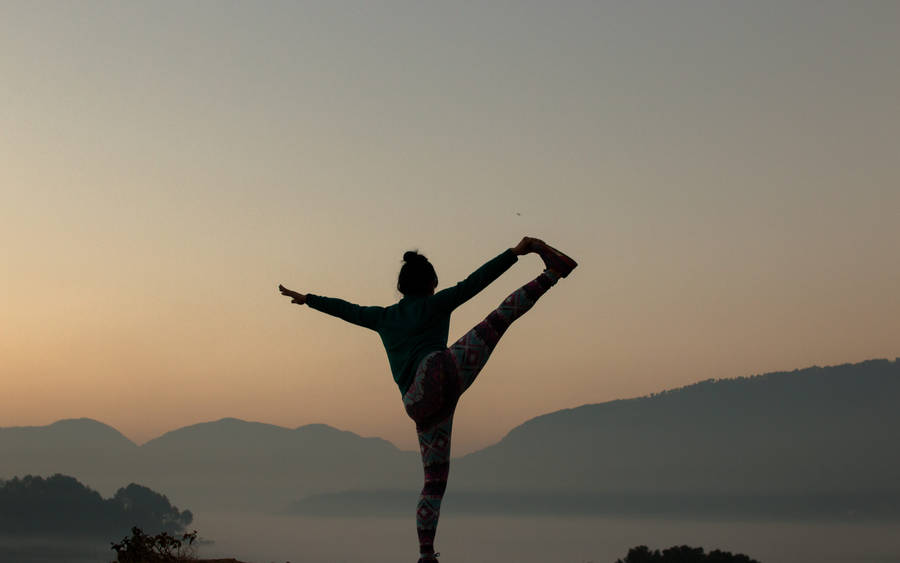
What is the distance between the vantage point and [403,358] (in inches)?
299

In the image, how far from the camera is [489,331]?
7289 millimetres

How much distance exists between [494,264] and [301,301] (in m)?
1.94

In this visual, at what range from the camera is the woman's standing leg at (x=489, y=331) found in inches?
286

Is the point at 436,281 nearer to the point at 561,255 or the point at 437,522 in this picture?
the point at 561,255

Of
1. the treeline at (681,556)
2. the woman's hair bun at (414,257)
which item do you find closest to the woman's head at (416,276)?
the woman's hair bun at (414,257)

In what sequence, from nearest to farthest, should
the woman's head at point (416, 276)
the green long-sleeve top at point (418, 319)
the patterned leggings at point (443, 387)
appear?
the patterned leggings at point (443, 387) < the green long-sleeve top at point (418, 319) < the woman's head at point (416, 276)

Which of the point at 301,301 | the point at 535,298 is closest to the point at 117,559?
the point at 301,301

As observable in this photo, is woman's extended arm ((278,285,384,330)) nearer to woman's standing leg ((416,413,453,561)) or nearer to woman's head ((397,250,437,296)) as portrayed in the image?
woman's head ((397,250,437,296))

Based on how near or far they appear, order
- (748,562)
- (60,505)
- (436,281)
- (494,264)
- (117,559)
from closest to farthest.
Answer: (494,264) < (436,281) < (117,559) < (748,562) < (60,505)

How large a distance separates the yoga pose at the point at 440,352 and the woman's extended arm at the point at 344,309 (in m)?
0.26

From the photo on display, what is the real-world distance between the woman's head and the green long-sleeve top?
73 mm

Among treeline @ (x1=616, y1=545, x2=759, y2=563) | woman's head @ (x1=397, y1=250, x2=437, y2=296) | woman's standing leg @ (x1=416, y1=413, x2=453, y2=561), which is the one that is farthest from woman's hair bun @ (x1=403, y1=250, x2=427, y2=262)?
treeline @ (x1=616, y1=545, x2=759, y2=563)

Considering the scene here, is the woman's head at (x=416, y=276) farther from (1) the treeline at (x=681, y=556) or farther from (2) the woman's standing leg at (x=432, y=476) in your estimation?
(1) the treeline at (x=681, y=556)

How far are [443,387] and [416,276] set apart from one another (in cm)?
108
